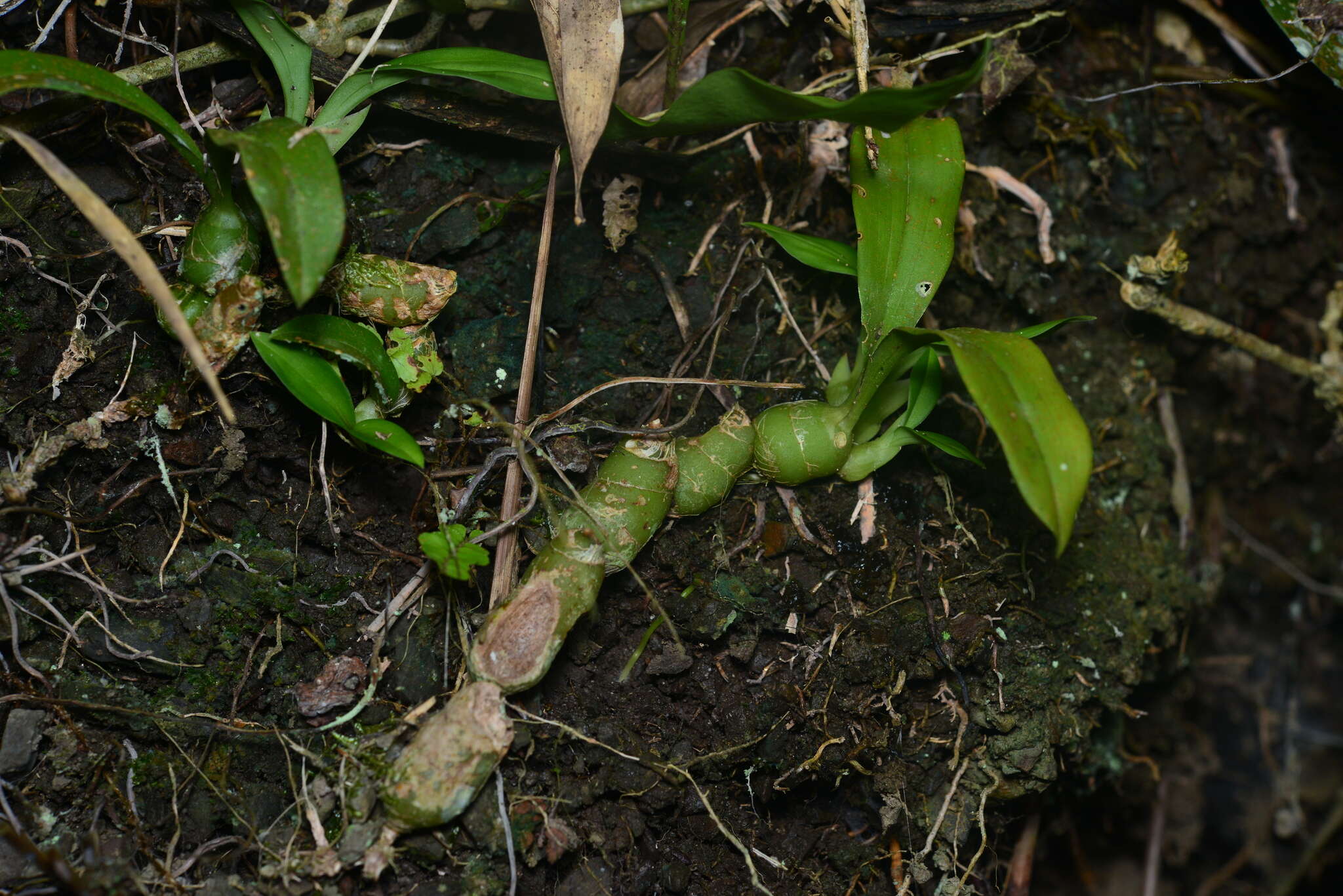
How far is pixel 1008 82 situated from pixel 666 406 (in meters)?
0.93

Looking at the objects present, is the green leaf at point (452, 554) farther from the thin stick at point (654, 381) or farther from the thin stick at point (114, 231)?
the thin stick at point (114, 231)

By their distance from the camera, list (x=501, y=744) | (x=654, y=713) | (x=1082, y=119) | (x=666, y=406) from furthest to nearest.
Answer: (x=1082, y=119)
(x=666, y=406)
(x=654, y=713)
(x=501, y=744)

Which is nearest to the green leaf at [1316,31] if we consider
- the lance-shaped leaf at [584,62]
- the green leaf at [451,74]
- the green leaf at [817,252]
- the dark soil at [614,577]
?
Result: the dark soil at [614,577]

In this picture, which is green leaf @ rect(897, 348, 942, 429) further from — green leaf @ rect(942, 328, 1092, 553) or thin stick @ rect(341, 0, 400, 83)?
thin stick @ rect(341, 0, 400, 83)

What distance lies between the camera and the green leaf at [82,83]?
3.23 feet

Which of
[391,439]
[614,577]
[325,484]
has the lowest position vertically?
[614,577]

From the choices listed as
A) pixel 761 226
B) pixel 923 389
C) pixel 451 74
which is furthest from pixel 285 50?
pixel 923 389

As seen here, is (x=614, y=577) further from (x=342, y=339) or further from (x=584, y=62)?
(x=584, y=62)

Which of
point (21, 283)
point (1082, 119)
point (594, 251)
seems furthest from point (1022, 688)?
point (21, 283)

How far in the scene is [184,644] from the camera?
1.22m

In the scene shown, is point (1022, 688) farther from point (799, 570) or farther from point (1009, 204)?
point (1009, 204)

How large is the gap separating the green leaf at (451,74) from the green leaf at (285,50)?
37 mm

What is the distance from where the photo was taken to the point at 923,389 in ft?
4.28

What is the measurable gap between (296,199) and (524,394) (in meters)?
0.46
